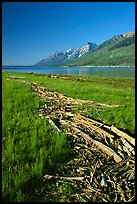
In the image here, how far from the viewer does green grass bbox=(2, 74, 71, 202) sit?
242 inches

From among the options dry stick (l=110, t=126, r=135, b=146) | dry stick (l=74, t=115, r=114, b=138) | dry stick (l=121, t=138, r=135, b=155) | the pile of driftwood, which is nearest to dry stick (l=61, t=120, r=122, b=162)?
the pile of driftwood

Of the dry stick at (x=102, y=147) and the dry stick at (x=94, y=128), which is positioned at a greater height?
the dry stick at (x=94, y=128)

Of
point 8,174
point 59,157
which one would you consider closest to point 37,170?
point 8,174

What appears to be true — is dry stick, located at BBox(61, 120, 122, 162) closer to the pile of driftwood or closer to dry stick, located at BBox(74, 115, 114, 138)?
the pile of driftwood

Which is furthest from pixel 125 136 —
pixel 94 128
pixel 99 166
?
pixel 99 166

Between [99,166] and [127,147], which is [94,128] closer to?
[127,147]

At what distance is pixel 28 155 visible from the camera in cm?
790

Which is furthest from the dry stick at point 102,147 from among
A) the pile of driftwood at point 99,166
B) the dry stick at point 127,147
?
the dry stick at point 127,147

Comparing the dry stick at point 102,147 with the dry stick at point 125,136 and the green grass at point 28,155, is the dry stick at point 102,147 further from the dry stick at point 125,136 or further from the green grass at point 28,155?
the dry stick at point 125,136

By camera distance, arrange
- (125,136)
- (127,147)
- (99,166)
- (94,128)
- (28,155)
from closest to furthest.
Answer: (99,166), (28,155), (127,147), (125,136), (94,128)

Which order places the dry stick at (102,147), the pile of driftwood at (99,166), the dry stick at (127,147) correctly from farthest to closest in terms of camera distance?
1. the dry stick at (127,147)
2. the dry stick at (102,147)
3. the pile of driftwood at (99,166)

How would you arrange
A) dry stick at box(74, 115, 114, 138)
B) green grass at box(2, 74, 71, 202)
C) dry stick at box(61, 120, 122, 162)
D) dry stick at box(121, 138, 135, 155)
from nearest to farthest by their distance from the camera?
green grass at box(2, 74, 71, 202), dry stick at box(61, 120, 122, 162), dry stick at box(121, 138, 135, 155), dry stick at box(74, 115, 114, 138)

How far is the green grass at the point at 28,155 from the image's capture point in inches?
242

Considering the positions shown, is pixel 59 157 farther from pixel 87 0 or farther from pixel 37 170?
pixel 87 0
